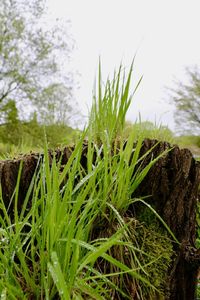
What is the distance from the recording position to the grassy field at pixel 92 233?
718mm

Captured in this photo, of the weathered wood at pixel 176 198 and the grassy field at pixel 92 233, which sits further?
the weathered wood at pixel 176 198

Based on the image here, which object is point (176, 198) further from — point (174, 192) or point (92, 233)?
point (92, 233)

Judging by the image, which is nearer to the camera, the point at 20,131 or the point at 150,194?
the point at 150,194

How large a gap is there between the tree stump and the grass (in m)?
0.04

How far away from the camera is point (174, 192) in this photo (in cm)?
106

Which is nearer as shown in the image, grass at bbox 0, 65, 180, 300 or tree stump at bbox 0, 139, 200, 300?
grass at bbox 0, 65, 180, 300

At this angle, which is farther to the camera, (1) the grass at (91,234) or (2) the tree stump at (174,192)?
(2) the tree stump at (174,192)

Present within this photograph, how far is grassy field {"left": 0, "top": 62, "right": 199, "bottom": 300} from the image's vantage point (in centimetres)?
72

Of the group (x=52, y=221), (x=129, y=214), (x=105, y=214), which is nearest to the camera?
(x=52, y=221)

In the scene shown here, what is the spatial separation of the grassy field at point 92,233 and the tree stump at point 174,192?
0.11 ft

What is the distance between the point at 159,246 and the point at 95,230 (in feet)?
0.60

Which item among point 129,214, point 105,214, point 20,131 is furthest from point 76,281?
point 20,131

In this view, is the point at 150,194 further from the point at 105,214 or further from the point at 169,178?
the point at 105,214

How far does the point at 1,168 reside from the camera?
108 centimetres
